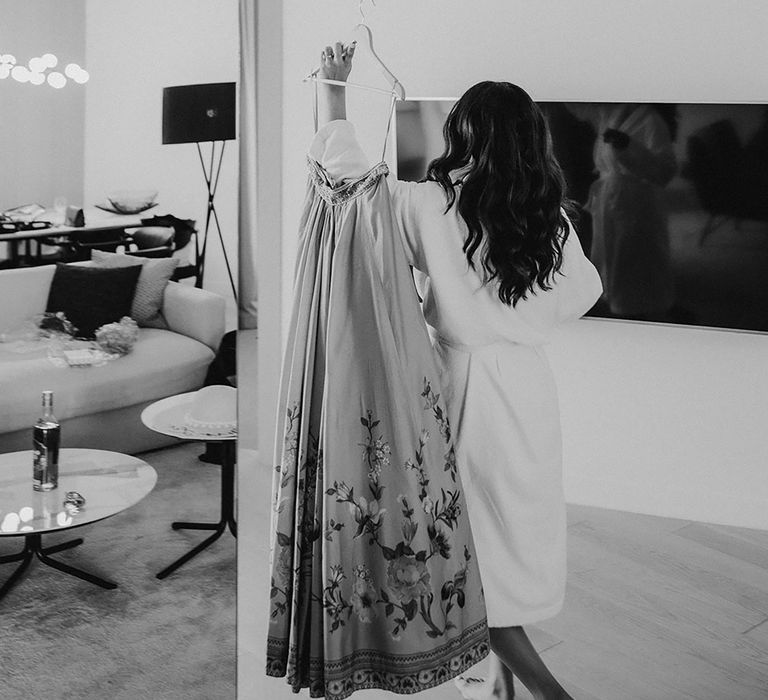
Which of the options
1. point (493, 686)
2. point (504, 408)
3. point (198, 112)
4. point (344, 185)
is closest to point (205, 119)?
point (198, 112)

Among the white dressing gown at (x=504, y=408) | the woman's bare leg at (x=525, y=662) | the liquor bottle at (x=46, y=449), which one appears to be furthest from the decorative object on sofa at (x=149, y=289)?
the woman's bare leg at (x=525, y=662)

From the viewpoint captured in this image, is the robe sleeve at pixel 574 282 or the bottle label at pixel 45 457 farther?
the robe sleeve at pixel 574 282

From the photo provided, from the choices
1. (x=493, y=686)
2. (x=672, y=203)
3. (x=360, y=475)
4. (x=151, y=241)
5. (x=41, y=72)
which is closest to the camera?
(x=41, y=72)

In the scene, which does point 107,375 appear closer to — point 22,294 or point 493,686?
point 22,294

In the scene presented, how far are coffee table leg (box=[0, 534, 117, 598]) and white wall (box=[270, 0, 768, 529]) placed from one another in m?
2.28

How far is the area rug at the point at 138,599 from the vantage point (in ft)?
3.51

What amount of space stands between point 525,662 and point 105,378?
3.61 ft

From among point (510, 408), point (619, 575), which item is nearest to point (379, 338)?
point (510, 408)

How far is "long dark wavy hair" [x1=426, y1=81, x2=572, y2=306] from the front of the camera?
61.0 inches

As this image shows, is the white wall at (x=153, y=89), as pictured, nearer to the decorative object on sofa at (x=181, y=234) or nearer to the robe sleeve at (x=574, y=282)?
the decorative object on sofa at (x=181, y=234)

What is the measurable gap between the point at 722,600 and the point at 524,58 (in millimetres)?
1805

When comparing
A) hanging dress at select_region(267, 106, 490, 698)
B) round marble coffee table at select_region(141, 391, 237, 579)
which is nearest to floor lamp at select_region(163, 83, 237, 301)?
round marble coffee table at select_region(141, 391, 237, 579)

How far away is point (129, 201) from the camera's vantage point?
1050mm

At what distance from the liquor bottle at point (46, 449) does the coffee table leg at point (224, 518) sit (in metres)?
0.16
